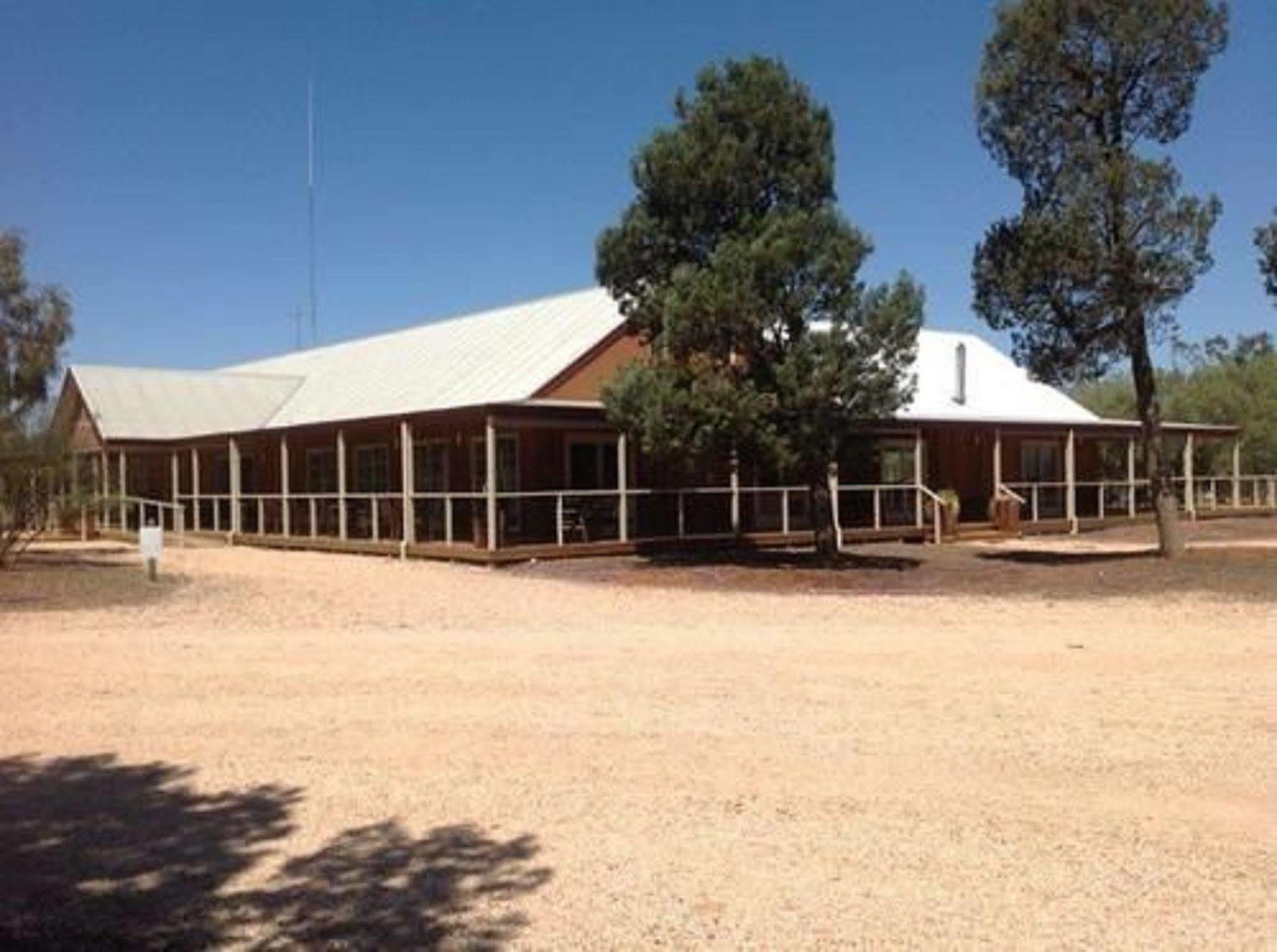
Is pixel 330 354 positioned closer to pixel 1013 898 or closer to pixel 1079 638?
pixel 1079 638

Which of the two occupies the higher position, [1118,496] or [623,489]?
[623,489]

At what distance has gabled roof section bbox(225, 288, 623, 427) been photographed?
86.2 feet

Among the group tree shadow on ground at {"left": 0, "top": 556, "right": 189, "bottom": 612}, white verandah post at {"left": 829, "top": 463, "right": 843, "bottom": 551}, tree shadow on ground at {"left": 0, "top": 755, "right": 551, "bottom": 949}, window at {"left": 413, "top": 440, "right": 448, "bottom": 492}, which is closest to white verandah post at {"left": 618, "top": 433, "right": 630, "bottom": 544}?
window at {"left": 413, "top": 440, "right": 448, "bottom": 492}

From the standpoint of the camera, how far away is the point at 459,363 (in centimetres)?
2981

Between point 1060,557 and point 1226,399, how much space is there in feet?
122

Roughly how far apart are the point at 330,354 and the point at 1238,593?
28.5 m

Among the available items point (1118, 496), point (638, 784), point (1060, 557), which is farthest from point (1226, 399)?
point (638, 784)

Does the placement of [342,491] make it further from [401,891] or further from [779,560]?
[401,891]

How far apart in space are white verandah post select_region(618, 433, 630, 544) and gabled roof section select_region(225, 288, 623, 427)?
1.98 meters

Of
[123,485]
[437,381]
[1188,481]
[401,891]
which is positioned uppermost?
[437,381]

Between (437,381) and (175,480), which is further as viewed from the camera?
(175,480)

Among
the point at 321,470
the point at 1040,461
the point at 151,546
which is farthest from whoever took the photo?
the point at 1040,461

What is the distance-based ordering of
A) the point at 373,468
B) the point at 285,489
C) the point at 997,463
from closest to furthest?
1. the point at 285,489
2. the point at 373,468
3. the point at 997,463

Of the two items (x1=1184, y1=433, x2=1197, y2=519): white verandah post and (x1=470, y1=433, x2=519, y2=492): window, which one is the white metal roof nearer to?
(x1=470, y1=433, x2=519, y2=492): window
